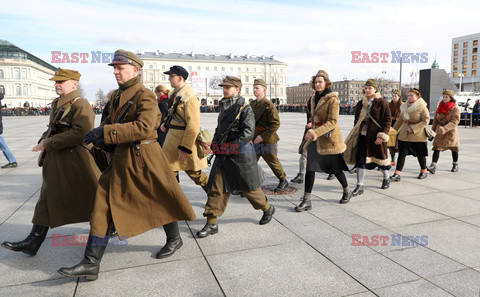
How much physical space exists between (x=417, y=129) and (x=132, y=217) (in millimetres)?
5554

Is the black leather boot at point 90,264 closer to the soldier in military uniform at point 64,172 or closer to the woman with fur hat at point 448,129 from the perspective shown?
the soldier in military uniform at point 64,172

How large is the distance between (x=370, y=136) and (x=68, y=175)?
4.52m

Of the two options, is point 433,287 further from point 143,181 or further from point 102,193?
point 102,193

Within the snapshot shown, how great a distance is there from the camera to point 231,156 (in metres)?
3.88

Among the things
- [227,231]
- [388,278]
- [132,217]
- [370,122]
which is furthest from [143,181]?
[370,122]

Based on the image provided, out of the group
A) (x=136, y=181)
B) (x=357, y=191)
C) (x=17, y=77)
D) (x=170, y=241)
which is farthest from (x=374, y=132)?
(x=17, y=77)

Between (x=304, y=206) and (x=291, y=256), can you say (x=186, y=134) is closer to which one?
(x=291, y=256)

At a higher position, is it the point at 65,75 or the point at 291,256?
the point at 65,75

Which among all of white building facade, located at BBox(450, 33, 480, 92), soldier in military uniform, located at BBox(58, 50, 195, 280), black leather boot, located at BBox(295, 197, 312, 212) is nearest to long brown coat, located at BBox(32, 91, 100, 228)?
soldier in military uniform, located at BBox(58, 50, 195, 280)

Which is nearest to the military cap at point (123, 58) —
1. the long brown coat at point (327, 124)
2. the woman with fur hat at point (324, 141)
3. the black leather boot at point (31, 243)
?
the black leather boot at point (31, 243)

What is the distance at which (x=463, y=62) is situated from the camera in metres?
91.2

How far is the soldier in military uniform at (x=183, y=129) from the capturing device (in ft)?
12.8

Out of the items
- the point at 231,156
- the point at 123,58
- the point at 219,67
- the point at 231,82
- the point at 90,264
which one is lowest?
the point at 90,264

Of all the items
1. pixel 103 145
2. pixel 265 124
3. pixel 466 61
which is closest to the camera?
pixel 103 145
